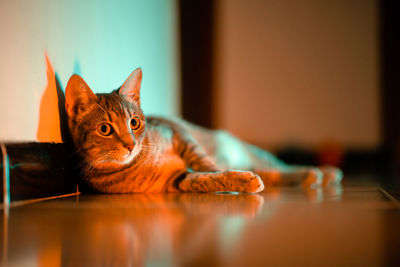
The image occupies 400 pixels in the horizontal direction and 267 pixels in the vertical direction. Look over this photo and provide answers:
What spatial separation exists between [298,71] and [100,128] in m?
3.14

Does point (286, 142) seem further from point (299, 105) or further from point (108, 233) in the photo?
point (108, 233)

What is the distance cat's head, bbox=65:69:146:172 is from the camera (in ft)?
3.90

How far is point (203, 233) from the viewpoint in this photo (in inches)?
25.2

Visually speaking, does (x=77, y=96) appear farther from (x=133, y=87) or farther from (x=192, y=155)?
(x=192, y=155)

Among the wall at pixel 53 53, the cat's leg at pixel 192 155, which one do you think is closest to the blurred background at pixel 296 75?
the wall at pixel 53 53

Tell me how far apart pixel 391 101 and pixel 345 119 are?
0.47 m

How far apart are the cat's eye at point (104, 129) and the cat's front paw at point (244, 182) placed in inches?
16.1

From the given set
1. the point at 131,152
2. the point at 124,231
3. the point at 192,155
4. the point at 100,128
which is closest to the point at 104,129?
the point at 100,128

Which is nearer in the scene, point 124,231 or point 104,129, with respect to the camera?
point 124,231

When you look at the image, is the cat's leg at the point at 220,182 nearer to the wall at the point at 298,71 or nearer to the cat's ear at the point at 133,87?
the cat's ear at the point at 133,87

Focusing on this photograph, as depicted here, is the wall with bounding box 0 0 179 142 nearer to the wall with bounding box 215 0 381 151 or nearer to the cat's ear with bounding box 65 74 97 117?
the cat's ear with bounding box 65 74 97 117

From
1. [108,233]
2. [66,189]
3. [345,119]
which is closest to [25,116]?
[66,189]

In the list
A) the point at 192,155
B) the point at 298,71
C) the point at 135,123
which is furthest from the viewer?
the point at 298,71

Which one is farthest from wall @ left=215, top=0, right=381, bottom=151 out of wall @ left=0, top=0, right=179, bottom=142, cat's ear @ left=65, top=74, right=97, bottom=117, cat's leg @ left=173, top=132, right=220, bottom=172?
cat's ear @ left=65, top=74, right=97, bottom=117
